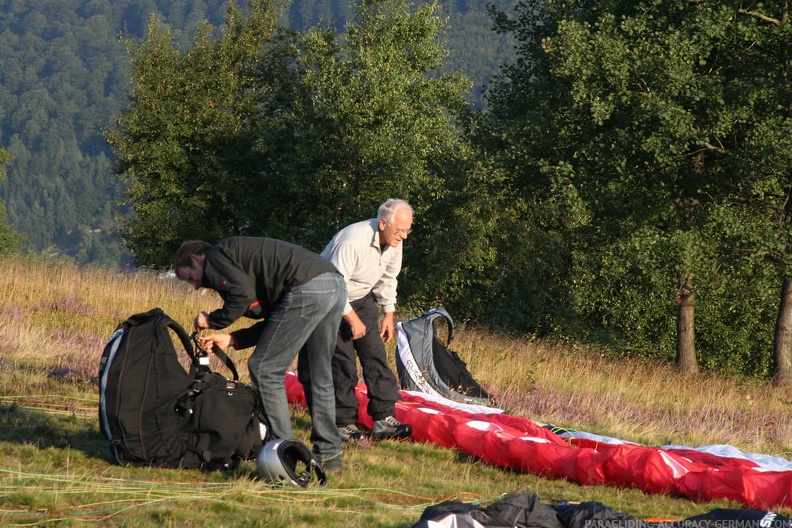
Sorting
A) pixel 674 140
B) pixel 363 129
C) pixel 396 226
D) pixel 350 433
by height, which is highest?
pixel 363 129

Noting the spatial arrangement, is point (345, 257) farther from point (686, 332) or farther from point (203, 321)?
point (686, 332)

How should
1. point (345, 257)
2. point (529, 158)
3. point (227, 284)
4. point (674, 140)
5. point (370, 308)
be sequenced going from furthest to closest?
point (529, 158), point (674, 140), point (370, 308), point (345, 257), point (227, 284)

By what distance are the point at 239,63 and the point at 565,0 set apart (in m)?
17.8

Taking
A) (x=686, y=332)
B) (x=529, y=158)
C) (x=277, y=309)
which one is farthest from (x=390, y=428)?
(x=686, y=332)

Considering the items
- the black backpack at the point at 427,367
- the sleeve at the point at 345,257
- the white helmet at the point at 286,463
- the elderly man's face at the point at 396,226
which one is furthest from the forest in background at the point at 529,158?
the white helmet at the point at 286,463

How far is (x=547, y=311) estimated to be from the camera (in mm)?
25172

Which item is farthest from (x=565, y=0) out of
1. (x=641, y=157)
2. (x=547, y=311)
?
(x=547, y=311)

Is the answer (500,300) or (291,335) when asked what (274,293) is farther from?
(500,300)

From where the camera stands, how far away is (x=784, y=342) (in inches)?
741

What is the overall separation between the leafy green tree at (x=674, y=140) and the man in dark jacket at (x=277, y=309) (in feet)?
37.3

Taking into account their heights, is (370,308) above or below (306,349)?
above

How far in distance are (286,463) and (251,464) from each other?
657 millimetres

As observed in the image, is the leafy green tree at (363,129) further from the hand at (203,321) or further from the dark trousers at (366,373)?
the hand at (203,321)

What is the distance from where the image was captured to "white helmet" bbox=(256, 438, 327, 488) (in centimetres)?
578
